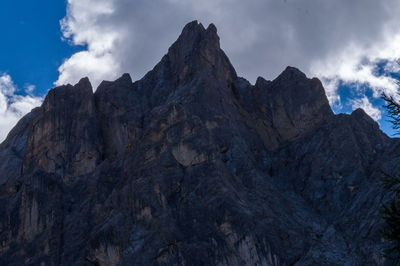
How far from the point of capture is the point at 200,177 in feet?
187

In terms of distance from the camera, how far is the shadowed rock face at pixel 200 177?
167ft

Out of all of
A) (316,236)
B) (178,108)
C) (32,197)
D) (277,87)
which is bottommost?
(316,236)

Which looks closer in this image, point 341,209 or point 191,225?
point 191,225

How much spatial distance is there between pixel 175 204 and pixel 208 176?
558 centimetres

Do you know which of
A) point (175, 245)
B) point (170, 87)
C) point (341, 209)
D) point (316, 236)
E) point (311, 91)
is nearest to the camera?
point (175, 245)

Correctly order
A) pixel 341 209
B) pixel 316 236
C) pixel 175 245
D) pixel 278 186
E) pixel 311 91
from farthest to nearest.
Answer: pixel 311 91 → pixel 278 186 → pixel 341 209 → pixel 316 236 → pixel 175 245

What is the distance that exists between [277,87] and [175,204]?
3673 centimetres

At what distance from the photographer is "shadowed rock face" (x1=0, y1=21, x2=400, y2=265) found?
5091cm

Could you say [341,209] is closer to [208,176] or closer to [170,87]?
[208,176]

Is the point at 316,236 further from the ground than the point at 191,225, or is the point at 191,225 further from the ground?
the point at 191,225

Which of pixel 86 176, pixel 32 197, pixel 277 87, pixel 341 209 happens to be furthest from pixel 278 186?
pixel 32 197

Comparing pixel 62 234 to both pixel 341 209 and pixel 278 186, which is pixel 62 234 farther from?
pixel 341 209

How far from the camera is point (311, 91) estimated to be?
78.2m

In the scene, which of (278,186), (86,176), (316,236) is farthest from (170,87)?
(316,236)
